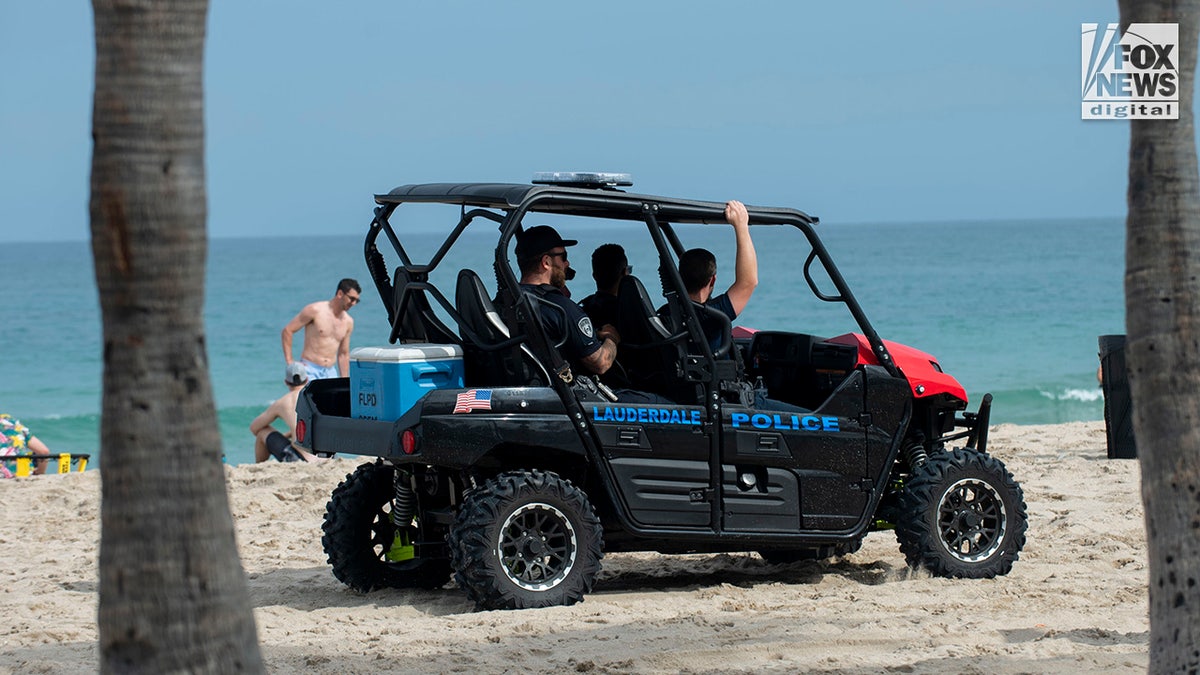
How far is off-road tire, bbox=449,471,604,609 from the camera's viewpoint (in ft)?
21.6

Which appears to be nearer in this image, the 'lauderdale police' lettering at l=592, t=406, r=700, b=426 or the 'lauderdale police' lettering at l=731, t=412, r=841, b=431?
the 'lauderdale police' lettering at l=592, t=406, r=700, b=426

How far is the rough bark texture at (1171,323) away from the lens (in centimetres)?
429

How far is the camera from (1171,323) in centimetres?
431

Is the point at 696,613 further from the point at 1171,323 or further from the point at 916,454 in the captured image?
the point at 1171,323

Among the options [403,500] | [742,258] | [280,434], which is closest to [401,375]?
[403,500]

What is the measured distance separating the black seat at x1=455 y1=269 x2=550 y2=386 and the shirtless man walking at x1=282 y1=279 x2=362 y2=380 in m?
7.19

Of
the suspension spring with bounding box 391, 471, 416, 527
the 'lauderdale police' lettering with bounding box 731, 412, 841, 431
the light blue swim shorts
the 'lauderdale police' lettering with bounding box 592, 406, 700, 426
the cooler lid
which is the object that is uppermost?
the light blue swim shorts

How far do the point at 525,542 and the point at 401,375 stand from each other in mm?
887

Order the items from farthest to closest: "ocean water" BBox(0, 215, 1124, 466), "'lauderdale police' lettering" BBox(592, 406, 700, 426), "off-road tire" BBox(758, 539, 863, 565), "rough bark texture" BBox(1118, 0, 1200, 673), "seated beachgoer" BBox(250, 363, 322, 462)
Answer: "ocean water" BBox(0, 215, 1124, 466) < "seated beachgoer" BBox(250, 363, 322, 462) < "off-road tire" BBox(758, 539, 863, 565) < "'lauderdale police' lettering" BBox(592, 406, 700, 426) < "rough bark texture" BBox(1118, 0, 1200, 673)

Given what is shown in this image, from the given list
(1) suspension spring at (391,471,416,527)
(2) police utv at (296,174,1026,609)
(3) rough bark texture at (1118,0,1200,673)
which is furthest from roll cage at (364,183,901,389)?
(3) rough bark texture at (1118,0,1200,673)

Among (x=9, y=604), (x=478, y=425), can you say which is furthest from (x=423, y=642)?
(x=9, y=604)

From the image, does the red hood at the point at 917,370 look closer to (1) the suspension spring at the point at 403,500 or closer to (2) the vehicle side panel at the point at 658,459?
(2) the vehicle side panel at the point at 658,459

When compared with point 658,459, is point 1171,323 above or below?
above

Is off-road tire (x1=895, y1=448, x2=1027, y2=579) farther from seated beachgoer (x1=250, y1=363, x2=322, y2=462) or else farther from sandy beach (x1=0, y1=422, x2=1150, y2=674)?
seated beachgoer (x1=250, y1=363, x2=322, y2=462)
